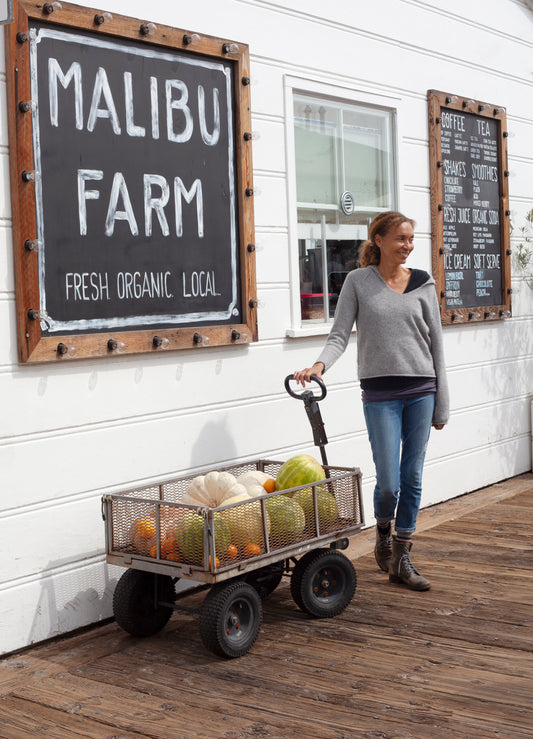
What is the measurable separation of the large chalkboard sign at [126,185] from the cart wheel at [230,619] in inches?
46.0

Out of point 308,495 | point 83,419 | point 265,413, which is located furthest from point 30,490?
point 265,413

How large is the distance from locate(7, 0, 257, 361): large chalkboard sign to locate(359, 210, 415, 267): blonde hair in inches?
24.0

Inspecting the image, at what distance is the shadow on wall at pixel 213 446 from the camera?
15.7 feet

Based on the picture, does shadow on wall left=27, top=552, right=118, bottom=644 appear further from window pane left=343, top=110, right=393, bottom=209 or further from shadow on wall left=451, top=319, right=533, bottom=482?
shadow on wall left=451, top=319, right=533, bottom=482

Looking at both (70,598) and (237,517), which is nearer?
(237,517)

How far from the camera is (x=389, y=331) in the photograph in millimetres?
4598

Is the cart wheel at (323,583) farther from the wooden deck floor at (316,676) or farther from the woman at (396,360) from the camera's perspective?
the woman at (396,360)

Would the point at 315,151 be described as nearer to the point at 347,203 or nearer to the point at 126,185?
the point at 347,203

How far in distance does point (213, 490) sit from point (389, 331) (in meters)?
1.13

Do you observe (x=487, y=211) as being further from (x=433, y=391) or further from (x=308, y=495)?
(x=308, y=495)

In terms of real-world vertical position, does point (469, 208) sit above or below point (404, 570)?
above

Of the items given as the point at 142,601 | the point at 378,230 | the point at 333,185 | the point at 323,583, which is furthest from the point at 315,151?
the point at 142,601

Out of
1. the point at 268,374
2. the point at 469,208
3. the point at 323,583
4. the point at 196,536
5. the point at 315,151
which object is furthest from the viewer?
the point at 469,208

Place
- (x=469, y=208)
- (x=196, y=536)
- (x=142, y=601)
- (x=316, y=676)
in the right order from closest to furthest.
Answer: (x=316, y=676)
(x=196, y=536)
(x=142, y=601)
(x=469, y=208)
